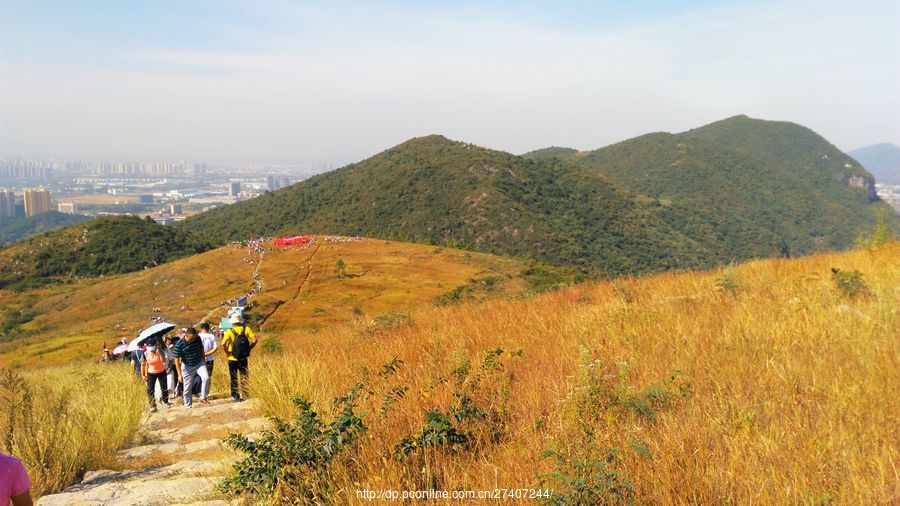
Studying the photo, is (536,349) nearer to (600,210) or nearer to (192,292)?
(192,292)

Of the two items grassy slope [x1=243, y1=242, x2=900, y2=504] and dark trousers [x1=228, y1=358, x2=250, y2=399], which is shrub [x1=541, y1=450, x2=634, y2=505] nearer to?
grassy slope [x1=243, y1=242, x2=900, y2=504]

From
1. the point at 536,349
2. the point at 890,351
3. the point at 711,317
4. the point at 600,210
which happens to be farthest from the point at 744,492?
the point at 600,210

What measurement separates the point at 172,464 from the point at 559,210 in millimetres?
101789

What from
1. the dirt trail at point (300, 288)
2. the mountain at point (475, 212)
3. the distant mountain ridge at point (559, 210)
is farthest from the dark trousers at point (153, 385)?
the mountain at point (475, 212)

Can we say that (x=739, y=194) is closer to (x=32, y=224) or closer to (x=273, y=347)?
(x=273, y=347)

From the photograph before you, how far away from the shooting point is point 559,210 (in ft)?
336

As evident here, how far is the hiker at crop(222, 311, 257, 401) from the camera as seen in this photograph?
7.30 meters

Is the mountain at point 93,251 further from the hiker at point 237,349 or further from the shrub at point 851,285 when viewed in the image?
the shrub at point 851,285

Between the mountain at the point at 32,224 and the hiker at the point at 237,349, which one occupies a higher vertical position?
the mountain at the point at 32,224

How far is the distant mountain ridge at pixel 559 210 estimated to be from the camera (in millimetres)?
86438

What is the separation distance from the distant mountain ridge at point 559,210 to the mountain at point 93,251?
791 inches

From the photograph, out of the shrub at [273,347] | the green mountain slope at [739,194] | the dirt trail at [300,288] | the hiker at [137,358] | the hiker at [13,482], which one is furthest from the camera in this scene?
the green mountain slope at [739,194]

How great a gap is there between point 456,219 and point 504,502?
87.1 metres

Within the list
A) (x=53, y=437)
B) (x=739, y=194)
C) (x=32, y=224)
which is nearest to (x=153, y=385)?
(x=53, y=437)
